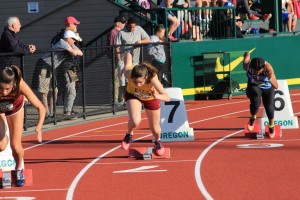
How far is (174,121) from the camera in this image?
17.0 metres

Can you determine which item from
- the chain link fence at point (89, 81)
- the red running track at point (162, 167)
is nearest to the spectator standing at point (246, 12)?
the chain link fence at point (89, 81)

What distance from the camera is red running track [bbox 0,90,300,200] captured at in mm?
11727

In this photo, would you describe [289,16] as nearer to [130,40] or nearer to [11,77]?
[130,40]

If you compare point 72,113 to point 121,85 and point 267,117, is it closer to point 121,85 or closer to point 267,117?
point 121,85

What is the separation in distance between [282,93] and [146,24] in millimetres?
7396

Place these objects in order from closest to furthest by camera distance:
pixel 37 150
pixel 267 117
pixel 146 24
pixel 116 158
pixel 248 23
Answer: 1. pixel 116 158
2. pixel 37 150
3. pixel 267 117
4. pixel 146 24
5. pixel 248 23

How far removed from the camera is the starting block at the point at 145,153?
14758 mm

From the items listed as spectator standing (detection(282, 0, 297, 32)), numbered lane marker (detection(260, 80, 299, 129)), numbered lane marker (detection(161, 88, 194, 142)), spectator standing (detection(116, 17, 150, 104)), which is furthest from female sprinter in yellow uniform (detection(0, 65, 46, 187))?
spectator standing (detection(282, 0, 297, 32))

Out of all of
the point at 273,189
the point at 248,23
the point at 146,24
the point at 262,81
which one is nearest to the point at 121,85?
the point at 146,24

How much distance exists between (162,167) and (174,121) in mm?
3191

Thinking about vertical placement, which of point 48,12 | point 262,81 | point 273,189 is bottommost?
point 273,189

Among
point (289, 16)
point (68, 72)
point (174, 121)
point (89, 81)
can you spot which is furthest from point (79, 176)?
point (289, 16)

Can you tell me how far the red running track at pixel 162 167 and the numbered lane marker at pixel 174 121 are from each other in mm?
239

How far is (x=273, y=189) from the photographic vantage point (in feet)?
38.1
